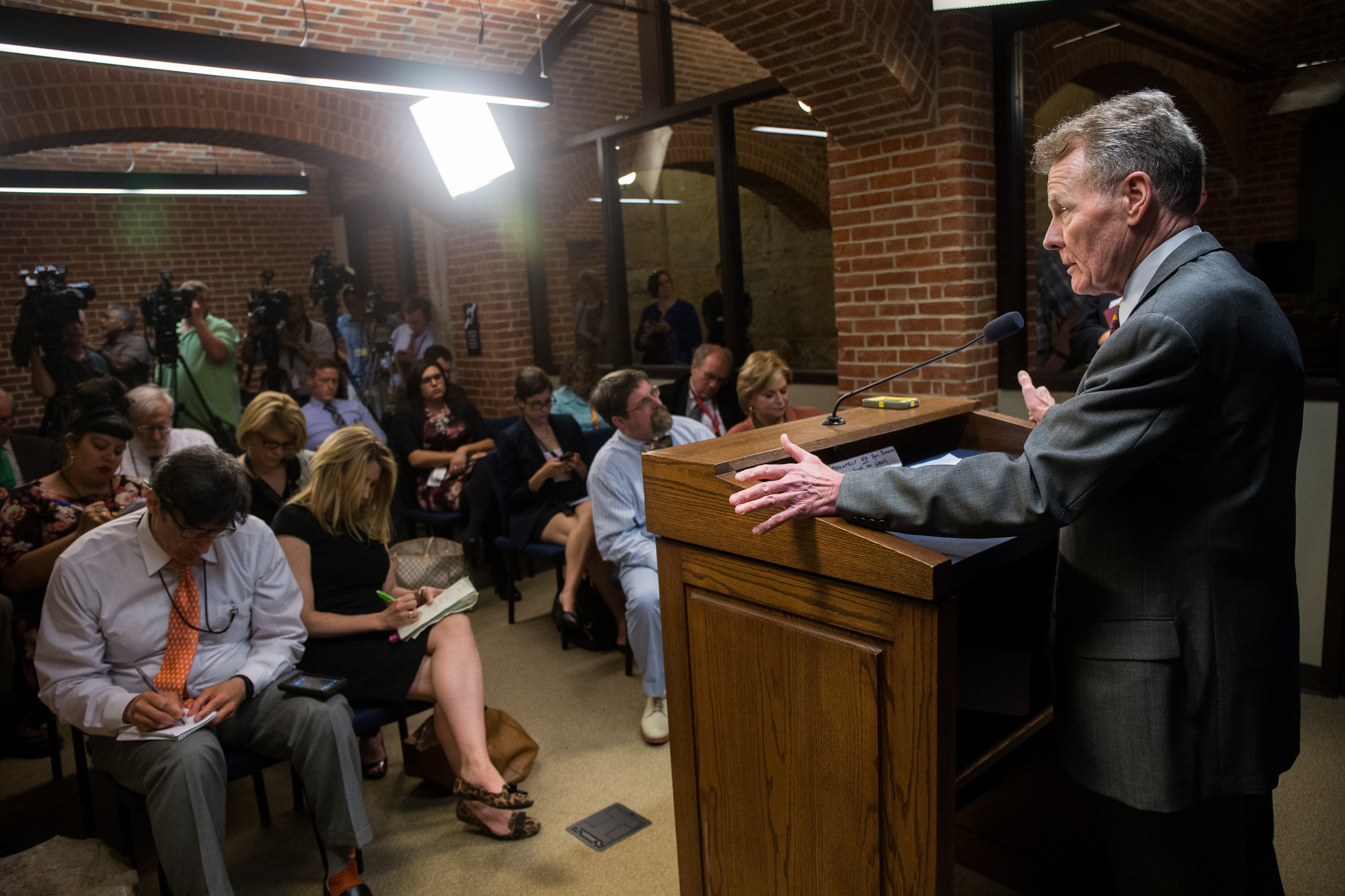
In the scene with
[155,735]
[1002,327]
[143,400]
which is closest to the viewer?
[1002,327]

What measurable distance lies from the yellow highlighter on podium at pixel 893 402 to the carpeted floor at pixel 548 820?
123 centimetres

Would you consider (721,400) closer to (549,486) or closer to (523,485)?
(549,486)

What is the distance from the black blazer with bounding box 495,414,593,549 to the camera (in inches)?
162

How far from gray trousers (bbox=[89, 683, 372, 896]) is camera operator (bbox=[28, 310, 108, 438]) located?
3.81 meters

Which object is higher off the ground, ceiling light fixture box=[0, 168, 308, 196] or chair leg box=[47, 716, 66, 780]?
ceiling light fixture box=[0, 168, 308, 196]

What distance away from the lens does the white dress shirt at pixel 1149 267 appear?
4.07 feet

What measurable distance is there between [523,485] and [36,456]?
2.48 m

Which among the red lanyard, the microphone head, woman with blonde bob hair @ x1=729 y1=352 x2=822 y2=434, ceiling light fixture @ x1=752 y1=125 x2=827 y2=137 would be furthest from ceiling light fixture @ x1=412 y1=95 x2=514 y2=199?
the microphone head

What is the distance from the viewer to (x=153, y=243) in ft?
28.8

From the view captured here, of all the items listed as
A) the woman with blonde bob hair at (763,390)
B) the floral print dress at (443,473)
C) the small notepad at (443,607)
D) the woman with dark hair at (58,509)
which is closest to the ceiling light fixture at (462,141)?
the floral print dress at (443,473)

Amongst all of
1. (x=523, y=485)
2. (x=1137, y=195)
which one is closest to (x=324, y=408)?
(x=523, y=485)

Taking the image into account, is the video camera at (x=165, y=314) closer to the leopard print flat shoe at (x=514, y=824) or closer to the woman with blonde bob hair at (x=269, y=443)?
the woman with blonde bob hair at (x=269, y=443)

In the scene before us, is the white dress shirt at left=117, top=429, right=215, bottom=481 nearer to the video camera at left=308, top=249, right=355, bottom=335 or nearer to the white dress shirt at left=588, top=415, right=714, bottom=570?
the white dress shirt at left=588, top=415, right=714, bottom=570

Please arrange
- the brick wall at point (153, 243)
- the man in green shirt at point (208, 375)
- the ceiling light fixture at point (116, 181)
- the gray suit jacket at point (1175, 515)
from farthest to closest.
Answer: the brick wall at point (153, 243)
the ceiling light fixture at point (116, 181)
the man in green shirt at point (208, 375)
the gray suit jacket at point (1175, 515)
